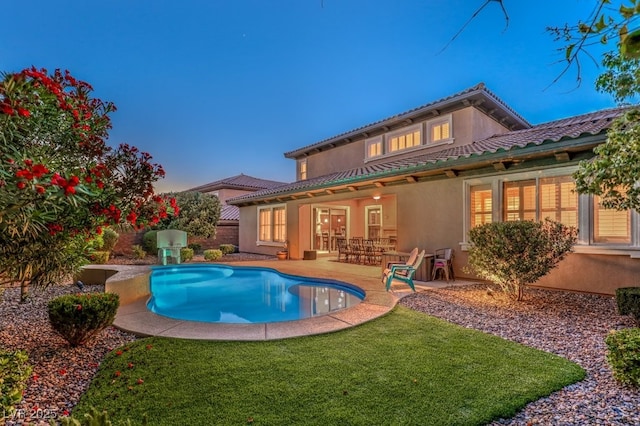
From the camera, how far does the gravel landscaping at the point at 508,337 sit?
9.31 feet

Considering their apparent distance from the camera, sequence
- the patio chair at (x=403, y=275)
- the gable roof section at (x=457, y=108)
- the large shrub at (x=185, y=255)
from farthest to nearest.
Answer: the large shrub at (x=185, y=255)
the gable roof section at (x=457, y=108)
the patio chair at (x=403, y=275)

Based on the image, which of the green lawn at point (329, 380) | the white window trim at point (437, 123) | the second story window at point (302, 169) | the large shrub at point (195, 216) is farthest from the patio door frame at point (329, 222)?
the green lawn at point (329, 380)

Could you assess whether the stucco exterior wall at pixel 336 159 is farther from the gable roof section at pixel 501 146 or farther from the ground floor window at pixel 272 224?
the ground floor window at pixel 272 224

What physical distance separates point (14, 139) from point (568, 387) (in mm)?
5531

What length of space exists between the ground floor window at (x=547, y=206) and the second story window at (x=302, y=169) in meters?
10.7

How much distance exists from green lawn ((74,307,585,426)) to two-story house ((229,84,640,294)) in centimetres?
A: 382

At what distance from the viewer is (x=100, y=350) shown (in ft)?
13.8

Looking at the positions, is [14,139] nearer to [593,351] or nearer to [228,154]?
[593,351]

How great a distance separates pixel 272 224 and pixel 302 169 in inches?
148

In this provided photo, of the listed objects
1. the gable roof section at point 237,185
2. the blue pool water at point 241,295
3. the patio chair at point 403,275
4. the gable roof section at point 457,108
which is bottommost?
the blue pool water at point 241,295

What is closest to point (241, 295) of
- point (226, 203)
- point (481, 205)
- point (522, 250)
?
point (522, 250)

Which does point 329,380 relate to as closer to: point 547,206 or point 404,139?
point 547,206

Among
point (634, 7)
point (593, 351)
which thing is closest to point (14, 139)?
point (634, 7)

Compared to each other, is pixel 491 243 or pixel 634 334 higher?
pixel 491 243
